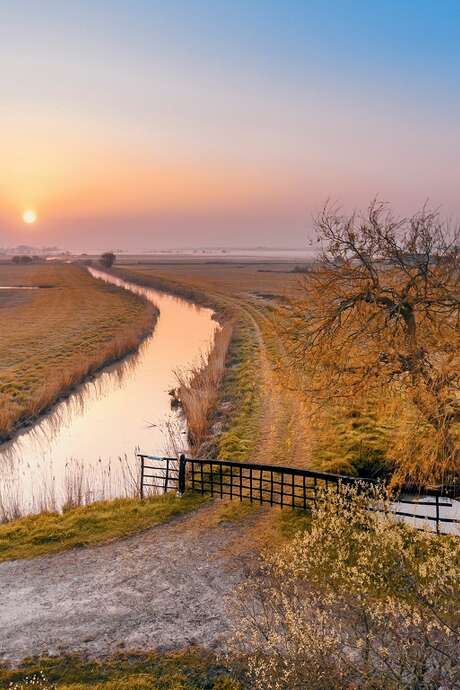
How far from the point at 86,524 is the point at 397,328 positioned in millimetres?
11896

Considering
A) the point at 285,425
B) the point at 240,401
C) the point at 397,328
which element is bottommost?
the point at 285,425

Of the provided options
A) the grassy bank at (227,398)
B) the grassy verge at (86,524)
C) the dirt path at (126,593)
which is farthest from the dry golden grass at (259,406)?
the dirt path at (126,593)

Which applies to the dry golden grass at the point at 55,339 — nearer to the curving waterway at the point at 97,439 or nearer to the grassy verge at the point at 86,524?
the curving waterway at the point at 97,439

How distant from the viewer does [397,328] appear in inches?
677

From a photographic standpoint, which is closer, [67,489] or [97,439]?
[67,489]

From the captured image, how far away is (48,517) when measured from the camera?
17812 millimetres

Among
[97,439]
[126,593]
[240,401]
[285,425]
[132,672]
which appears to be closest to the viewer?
[132,672]

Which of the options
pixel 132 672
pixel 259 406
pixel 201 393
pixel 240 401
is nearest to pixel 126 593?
pixel 132 672

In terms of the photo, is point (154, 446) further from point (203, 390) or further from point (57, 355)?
point (57, 355)

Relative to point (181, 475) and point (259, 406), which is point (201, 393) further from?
point (181, 475)

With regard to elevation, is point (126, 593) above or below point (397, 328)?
below

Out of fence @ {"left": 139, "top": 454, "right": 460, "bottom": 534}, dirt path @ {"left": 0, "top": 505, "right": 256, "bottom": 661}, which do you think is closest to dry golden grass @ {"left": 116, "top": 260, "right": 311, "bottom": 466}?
fence @ {"left": 139, "top": 454, "right": 460, "bottom": 534}

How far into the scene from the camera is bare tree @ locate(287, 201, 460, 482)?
16.3 meters

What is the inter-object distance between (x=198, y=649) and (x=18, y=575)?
238 inches
